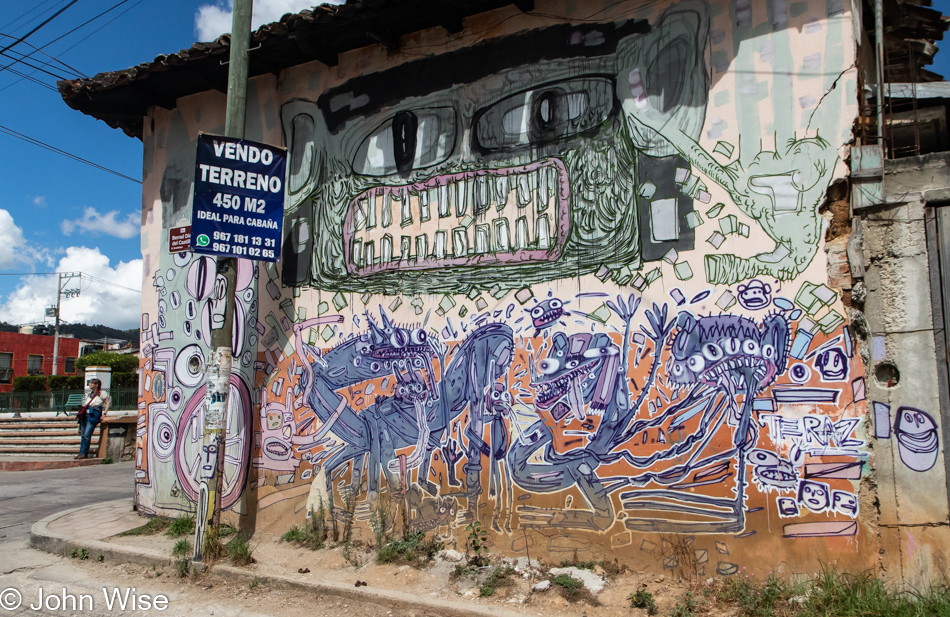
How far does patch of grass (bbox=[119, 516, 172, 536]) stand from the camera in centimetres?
727

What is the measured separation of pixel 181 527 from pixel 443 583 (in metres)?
3.60

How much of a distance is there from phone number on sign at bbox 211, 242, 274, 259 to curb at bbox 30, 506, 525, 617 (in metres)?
3.09

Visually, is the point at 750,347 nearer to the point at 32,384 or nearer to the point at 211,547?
the point at 211,547

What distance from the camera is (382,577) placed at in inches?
224

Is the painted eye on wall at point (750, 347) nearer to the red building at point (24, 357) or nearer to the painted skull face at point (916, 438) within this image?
the painted skull face at point (916, 438)

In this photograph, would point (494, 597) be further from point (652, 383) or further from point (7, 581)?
point (7, 581)

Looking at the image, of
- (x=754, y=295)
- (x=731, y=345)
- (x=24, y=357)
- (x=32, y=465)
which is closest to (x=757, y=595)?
(x=731, y=345)

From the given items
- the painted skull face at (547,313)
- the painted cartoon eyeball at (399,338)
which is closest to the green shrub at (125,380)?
the painted cartoon eyeball at (399,338)

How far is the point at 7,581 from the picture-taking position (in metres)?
5.86

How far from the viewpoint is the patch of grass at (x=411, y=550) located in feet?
19.6

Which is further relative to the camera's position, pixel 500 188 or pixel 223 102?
pixel 223 102

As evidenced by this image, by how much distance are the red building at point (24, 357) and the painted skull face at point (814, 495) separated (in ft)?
157

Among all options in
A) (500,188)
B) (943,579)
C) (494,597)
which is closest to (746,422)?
(943,579)

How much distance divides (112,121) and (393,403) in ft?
20.9
